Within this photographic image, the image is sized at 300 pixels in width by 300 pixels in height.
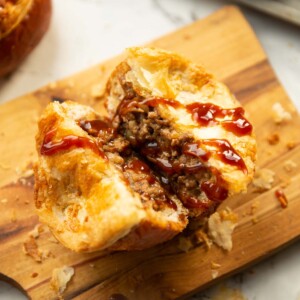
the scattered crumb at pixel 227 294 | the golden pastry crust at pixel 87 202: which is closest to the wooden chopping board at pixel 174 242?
the scattered crumb at pixel 227 294

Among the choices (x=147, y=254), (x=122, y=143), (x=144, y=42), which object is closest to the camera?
(x=122, y=143)

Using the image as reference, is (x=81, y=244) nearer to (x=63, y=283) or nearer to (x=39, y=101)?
(x=63, y=283)

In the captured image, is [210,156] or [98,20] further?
[98,20]

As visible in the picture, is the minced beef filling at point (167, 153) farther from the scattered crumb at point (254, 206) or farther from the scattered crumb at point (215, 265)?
the scattered crumb at point (254, 206)

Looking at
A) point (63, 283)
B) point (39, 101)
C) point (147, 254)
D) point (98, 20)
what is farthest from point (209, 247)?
point (98, 20)

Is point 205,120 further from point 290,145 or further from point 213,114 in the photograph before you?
point 290,145

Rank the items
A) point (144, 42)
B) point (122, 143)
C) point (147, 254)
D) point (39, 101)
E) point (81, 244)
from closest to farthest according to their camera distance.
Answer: point (81, 244) < point (122, 143) < point (147, 254) < point (39, 101) < point (144, 42)

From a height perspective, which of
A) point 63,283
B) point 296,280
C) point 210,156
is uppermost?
point 210,156
